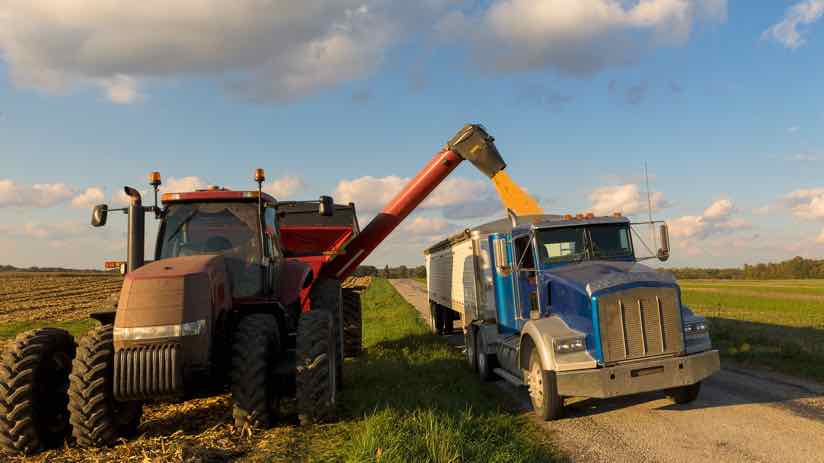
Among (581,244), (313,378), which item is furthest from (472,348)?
(313,378)

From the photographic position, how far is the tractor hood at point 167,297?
5406 mm

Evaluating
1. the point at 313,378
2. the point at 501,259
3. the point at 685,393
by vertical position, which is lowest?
the point at 685,393

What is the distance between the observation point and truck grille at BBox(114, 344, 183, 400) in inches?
205

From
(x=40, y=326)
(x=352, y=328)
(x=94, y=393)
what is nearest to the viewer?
(x=94, y=393)

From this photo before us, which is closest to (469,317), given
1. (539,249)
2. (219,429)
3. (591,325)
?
(539,249)

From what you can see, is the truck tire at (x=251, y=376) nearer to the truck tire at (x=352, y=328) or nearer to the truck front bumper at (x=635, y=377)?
the truck front bumper at (x=635, y=377)

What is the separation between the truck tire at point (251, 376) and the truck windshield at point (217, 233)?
3.89 ft

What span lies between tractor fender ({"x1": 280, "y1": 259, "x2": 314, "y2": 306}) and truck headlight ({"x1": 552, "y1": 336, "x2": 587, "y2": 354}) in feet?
11.9

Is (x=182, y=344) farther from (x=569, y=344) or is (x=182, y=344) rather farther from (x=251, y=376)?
(x=569, y=344)

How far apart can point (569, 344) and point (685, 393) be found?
1.98 m

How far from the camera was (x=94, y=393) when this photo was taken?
5.34 metres

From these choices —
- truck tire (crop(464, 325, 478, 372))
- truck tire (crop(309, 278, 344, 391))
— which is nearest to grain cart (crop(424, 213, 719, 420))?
truck tire (crop(464, 325, 478, 372))

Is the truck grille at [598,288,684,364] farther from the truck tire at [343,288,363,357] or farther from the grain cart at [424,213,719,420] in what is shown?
the truck tire at [343,288,363,357]

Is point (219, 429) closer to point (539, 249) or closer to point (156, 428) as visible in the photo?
point (156, 428)
